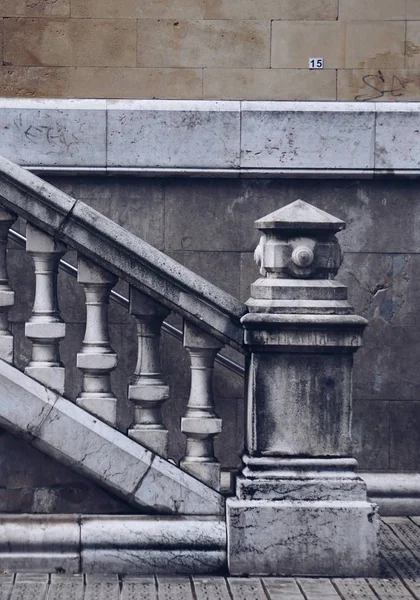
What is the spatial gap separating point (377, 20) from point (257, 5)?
2.78 feet

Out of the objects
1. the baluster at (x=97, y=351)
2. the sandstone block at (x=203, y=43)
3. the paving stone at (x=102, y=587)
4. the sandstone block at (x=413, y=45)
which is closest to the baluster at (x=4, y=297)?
the baluster at (x=97, y=351)

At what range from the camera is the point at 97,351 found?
19.7ft

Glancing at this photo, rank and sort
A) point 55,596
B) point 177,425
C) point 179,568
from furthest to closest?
point 177,425, point 179,568, point 55,596

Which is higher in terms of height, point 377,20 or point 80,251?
point 377,20

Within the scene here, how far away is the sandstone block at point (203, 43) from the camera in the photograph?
7.89 meters

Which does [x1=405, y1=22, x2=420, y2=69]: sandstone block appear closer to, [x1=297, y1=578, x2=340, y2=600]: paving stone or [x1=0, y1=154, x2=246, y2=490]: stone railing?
[x1=0, y1=154, x2=246, y2=490]: stone railing

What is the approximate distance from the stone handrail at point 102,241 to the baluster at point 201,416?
17 centimetres

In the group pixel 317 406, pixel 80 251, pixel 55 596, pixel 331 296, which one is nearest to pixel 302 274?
pixel 331 296

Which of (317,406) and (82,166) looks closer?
(317,406)

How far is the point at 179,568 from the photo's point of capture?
5848 millimetres

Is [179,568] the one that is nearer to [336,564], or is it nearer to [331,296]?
[336,564]

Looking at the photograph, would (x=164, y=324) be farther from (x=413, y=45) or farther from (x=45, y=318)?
(x=413, y=45)

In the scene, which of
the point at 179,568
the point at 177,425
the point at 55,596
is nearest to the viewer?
the point at 55,596

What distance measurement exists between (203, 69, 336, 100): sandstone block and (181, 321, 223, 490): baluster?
2460 mm
